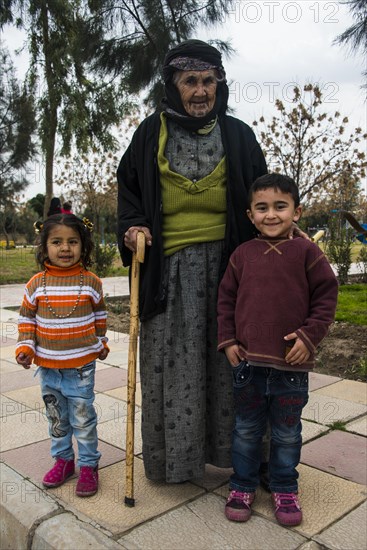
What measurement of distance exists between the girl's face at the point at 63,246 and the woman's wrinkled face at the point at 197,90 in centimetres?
80

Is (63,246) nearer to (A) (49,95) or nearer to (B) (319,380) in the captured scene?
(B) (319,380)

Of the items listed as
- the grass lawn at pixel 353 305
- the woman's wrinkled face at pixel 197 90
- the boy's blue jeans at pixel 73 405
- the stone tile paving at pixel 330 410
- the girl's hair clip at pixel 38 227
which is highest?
the woman's wrinkled face at pixel 197 90

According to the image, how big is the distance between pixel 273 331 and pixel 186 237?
600 millimetres

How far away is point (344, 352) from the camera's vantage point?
529 cm

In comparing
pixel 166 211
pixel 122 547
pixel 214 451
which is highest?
pixel 166 211

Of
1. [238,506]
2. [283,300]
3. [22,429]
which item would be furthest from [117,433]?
[283,300]

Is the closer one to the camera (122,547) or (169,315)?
(122,547)

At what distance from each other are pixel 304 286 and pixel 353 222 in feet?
16.9

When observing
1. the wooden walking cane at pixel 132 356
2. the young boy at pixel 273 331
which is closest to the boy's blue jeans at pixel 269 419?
the young boy at pixel 273 331

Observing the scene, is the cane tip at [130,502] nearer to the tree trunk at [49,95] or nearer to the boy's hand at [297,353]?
the boy's hand at [297,353]

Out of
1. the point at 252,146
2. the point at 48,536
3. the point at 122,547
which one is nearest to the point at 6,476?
the point at 48,536

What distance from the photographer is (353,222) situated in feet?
23.1

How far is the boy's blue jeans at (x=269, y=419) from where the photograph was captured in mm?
2275

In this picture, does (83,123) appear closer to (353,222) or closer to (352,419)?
(353,222)
